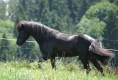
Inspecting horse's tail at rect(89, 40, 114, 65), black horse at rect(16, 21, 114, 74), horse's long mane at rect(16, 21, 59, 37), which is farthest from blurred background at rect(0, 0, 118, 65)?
horse's tail at rect(89, 40, 114, 65)

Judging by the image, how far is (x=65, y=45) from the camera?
27.6 ft

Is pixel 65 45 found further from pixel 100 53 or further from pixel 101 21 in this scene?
pixel 101 21

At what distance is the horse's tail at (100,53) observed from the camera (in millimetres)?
7586

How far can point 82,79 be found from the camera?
525cm

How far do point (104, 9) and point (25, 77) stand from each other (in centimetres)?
8254

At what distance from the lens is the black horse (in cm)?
769

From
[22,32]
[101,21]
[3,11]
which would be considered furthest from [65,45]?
[3,11]

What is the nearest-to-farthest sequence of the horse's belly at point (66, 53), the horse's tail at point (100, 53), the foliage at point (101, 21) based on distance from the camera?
1. the horse's tail at point (100, 53)
2. the horse's belly at point (66, 53)
3. the foliage at point (101, 21)

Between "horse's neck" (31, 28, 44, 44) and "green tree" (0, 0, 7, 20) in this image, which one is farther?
"green tree" (0, 0, 7, 20)

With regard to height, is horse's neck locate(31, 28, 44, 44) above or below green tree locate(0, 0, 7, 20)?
above

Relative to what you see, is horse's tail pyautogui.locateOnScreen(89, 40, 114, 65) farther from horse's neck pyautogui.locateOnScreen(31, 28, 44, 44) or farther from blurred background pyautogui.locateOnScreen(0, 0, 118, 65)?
blurred background pyautogui.locateOnScreen(0, 0, 118, 65)

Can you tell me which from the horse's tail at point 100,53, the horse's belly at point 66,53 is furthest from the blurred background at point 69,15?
the horse's tail at point 100,53

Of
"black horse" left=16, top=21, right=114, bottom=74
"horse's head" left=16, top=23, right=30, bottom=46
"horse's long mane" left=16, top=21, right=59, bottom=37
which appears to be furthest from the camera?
"horse's head" left=16, top=23, right=30, bottom=46

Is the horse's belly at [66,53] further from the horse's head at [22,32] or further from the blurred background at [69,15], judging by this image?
the blurred background at [69,15]
